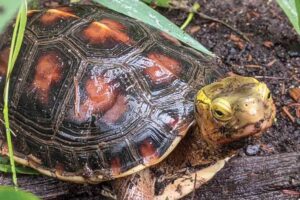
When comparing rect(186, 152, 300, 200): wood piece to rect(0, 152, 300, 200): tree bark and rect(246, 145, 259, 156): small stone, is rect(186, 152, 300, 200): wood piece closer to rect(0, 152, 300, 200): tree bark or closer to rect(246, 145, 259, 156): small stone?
rect(0, 152, 300, 200): tree bark

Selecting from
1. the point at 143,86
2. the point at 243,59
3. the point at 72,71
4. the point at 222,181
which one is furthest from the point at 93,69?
the point at 243,59

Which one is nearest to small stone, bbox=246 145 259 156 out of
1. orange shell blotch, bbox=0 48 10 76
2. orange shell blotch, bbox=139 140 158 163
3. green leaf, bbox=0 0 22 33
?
orange shell blotch, bbox=139 140 158 163

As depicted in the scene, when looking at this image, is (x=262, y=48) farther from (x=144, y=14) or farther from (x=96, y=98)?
(x=96, y=98)

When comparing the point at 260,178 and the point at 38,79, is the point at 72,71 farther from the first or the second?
the point at 260,178

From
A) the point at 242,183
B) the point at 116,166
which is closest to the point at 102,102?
the point at 116,166

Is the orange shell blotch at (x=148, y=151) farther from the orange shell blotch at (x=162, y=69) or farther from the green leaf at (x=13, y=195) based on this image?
the green leaf at (x=13, y=195)

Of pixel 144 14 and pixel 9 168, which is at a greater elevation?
pixel 144 14
